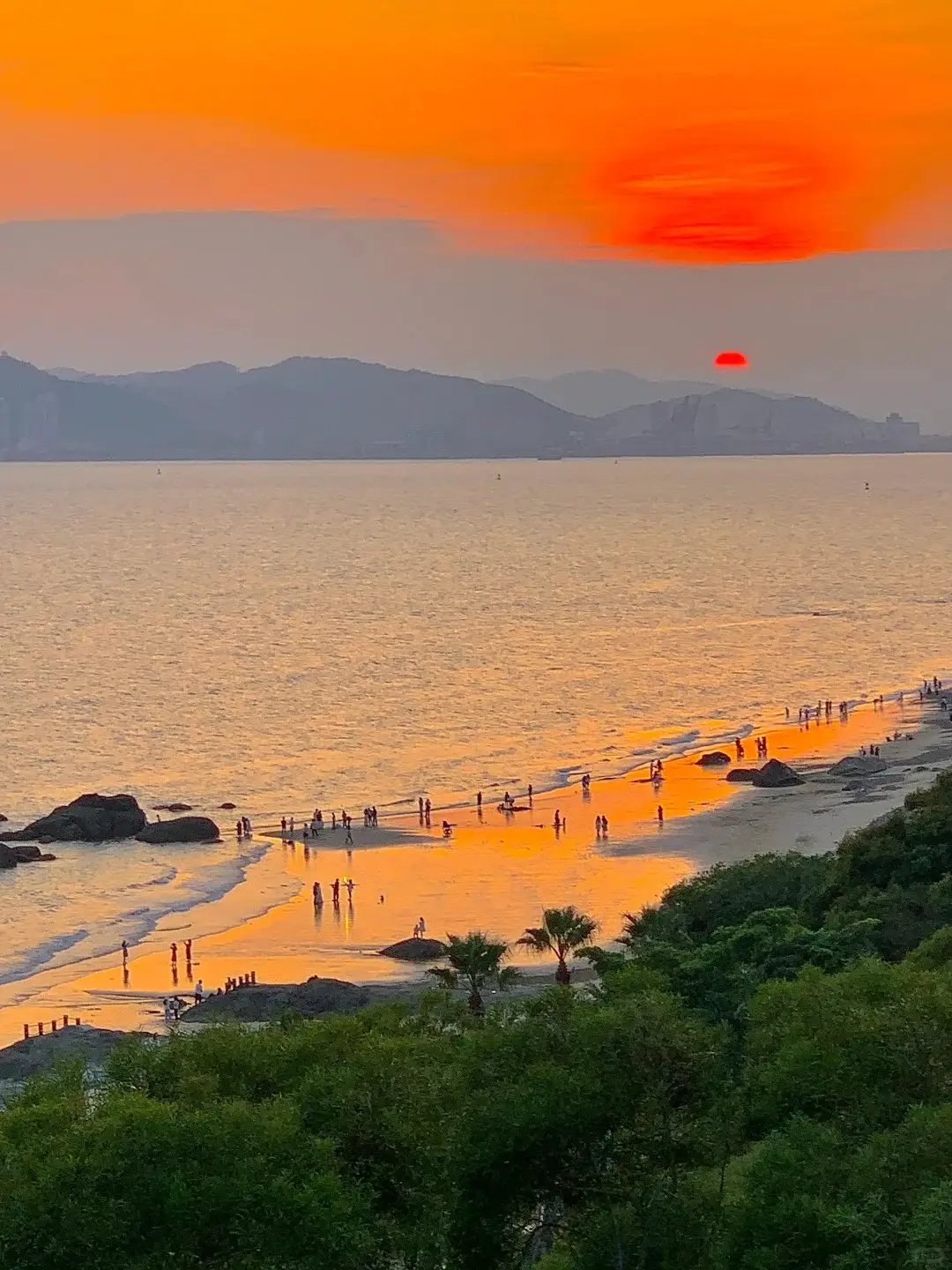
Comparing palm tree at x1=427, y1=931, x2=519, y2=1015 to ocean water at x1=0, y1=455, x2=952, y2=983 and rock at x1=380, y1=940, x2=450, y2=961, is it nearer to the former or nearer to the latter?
rock at x1=380, y1=940, x2=450, y2=961

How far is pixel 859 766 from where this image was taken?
53906 mm

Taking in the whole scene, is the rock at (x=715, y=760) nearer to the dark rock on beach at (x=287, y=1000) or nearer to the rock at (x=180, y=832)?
the rock at (x=180, y=832)

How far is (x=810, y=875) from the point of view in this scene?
105 ft

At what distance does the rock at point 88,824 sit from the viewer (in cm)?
4884

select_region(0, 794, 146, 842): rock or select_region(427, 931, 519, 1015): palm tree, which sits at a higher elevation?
select_region(427, 931, 519, 1015): palm tree

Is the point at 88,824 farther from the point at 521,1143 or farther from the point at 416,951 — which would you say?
the point at 521,1143

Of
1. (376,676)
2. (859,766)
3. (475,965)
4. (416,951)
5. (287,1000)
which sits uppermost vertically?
(475,965)

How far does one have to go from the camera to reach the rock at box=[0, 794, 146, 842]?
160 ft

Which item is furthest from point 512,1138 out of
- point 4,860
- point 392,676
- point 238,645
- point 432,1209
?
point 238,645

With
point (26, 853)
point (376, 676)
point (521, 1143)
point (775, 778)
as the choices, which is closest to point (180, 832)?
point (26, 853)

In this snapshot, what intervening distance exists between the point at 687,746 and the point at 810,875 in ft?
97.8

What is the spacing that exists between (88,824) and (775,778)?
20466 millimetres

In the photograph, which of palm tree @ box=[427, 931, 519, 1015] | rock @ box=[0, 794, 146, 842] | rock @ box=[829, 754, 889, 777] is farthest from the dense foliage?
rock @ box=[829, 754, 889, 777]

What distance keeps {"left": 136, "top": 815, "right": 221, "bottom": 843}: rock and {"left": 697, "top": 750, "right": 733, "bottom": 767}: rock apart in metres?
17.1
